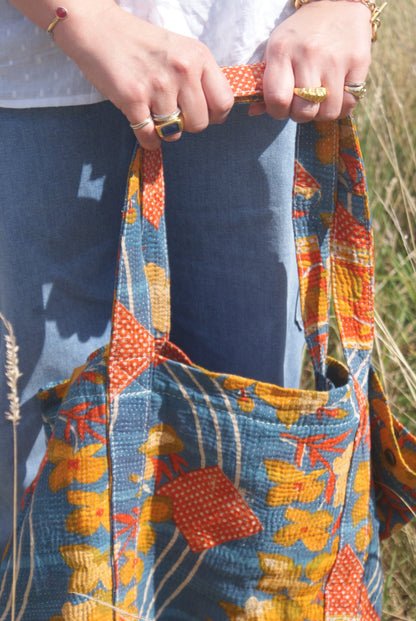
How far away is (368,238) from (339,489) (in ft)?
1.12

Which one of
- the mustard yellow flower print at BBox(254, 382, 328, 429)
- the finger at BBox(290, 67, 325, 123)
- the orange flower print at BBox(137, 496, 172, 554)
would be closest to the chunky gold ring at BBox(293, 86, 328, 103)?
the finger at BBox(290, 67, 325, 123)

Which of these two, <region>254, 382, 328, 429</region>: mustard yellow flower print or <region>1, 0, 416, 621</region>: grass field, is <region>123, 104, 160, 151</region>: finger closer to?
<region>254, 382, 328, 429</region>: mustard yellow flower print

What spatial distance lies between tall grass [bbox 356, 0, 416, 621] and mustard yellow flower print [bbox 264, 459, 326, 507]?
37 centimetres

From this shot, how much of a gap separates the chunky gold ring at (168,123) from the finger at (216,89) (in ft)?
0.13

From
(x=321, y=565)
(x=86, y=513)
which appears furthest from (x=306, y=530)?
(x=86, y=513)

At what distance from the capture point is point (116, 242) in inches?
35.2

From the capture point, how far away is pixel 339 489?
0.76m

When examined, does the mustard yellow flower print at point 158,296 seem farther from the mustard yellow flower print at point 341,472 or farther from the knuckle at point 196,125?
the mustard yellow flower print at point 341,472

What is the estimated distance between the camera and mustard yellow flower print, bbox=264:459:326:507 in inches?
28.4

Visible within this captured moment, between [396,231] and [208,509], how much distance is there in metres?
1.24

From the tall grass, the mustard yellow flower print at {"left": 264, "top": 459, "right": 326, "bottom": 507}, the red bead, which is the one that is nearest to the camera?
the red bead

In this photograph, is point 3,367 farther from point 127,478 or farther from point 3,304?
point 127,478

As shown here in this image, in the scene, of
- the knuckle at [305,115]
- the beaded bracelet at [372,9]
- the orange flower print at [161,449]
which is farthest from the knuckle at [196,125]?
the orange flower print at [161,449]

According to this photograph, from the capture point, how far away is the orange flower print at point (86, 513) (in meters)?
0.71
